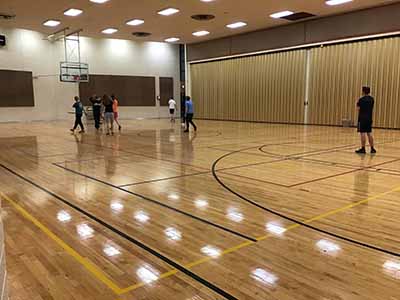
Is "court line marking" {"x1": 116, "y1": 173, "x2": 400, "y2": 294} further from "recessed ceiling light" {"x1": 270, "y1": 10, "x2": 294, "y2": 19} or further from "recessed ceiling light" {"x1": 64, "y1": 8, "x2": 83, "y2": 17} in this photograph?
"recessed ceiling light" {"x1": 64, "y1": 8, "x2": 83, "y2": 17}

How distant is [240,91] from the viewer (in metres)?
23.2

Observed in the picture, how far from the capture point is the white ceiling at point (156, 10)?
15016 millimetres

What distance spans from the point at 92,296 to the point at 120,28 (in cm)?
1968

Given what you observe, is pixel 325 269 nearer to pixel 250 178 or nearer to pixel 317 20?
pixel 250 178

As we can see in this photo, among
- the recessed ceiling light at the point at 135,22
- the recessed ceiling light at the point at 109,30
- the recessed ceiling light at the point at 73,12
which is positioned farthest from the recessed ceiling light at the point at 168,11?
the recessed ceiling light at the point at 109,30

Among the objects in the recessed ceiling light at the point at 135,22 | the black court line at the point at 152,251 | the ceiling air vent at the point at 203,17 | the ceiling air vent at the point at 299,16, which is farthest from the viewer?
the recessed ceiling light at the point at 135,22

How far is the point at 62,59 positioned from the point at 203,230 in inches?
927

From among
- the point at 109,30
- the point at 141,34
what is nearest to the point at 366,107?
the point at 109,30

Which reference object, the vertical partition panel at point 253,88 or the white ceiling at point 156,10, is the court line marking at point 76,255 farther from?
the vertical partition panel at point 253,88

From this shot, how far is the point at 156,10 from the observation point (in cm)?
1623

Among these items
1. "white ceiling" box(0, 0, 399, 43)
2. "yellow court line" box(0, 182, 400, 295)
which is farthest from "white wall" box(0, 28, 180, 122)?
"yellow court line" box(0, 182, 400, 295)

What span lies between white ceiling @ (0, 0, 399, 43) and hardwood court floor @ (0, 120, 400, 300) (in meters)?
9.63

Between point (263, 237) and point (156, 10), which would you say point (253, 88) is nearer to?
point (156, 10)

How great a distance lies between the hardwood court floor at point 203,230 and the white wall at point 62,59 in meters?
17.7
